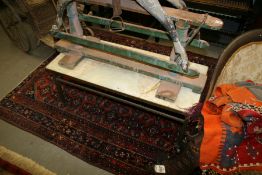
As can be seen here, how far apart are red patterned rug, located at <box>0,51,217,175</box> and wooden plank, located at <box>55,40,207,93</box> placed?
1.29 ft

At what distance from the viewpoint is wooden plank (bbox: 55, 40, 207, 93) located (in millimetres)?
1582

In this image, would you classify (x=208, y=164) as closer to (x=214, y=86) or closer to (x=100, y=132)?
(x=214, y=86)

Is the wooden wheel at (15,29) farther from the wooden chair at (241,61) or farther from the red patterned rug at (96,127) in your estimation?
the wooden chair at (241,61)

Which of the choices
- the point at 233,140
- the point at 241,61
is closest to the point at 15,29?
the point at 241,61

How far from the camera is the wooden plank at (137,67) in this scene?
1582mm

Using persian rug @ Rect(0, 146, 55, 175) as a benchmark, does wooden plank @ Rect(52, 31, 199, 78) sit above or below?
above

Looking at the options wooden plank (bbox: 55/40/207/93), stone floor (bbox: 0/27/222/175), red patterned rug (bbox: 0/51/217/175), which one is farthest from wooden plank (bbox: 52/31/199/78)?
stone floor (bbox: 0/27/222/175)

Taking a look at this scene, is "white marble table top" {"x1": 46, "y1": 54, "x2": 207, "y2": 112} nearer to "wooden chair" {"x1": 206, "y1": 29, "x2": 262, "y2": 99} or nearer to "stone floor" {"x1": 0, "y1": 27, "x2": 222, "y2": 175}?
"wooden chair" {"x1": 206, "y1": 29, "x2": 262, "y2": 99}

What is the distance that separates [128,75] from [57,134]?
2.97 ft

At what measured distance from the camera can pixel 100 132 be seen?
2.09m

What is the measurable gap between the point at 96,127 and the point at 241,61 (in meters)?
1.36

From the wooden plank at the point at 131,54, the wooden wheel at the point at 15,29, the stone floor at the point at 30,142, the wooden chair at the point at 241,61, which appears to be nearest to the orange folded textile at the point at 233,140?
the wooden chair at the point at 241,61

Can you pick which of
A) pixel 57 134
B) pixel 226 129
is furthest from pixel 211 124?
pixel 57 134

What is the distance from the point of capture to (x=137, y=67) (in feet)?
5.60
